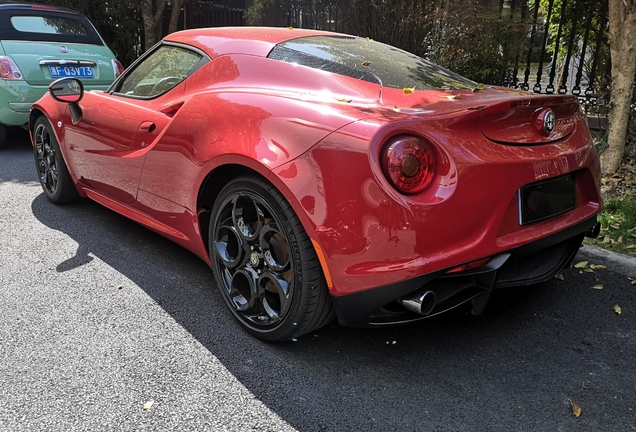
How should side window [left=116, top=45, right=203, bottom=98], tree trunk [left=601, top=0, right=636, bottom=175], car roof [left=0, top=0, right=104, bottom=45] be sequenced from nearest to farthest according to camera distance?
side window [left=116, top=45, right=203, bottom=98], tree trunk [left=601, top=0, right=636, bottom=175], car roof [left=0, top=0, right=104, bottom=45]

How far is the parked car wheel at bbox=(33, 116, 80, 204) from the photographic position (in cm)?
434

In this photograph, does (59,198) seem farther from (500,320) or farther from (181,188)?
(500,320)

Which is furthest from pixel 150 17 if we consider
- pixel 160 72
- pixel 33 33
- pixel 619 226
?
pixel 619 226

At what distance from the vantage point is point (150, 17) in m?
10.2

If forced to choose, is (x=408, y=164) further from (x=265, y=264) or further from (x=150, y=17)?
(x=150, y=17)

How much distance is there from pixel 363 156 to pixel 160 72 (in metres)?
1.90

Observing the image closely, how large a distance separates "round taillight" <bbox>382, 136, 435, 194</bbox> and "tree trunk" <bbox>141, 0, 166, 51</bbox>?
927 centimetres

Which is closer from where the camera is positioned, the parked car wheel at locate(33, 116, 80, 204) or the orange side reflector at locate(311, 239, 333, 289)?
the orange side reflector at locate(311, 239, 333, 289)

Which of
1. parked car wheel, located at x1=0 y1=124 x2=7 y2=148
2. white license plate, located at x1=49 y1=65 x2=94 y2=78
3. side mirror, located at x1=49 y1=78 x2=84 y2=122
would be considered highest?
side mirror, located at x1=49 y1=78 x2=84 y2=122

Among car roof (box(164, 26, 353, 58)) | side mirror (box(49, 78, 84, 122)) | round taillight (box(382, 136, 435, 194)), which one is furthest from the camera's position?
side mirror (box(49, 78, 84, 122))

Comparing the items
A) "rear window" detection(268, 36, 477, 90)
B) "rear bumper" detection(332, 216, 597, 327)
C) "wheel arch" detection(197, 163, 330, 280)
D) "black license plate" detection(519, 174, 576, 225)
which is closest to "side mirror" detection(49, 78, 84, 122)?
"wheel arch" detection(197, 163, 330, 280)

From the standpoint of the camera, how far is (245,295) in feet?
9.16

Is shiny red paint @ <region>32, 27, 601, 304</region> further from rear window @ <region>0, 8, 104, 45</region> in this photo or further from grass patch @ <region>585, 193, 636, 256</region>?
rear window @ <region>0, 8, 104, 45</region>

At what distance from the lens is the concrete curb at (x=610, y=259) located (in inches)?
133
